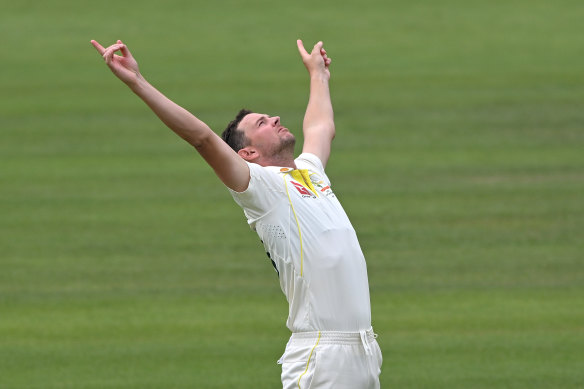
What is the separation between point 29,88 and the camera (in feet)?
61.9

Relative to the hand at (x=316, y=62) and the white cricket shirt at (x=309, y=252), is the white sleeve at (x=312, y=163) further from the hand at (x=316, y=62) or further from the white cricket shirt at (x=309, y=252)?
the hand at (x=316, y=62)

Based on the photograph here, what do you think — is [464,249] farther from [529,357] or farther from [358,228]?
[529,357]

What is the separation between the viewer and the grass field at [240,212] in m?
9.48

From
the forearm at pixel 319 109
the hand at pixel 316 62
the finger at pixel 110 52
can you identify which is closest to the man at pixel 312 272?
the finger at pixel 110 52

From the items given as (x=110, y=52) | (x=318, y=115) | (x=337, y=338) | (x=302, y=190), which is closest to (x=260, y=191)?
(x=302, y=190)

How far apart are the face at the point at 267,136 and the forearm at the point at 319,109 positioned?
0.77m

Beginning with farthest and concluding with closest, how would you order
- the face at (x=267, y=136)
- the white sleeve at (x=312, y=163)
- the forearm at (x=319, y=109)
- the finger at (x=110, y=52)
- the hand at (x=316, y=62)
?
the hand at (x=316, y=62)
the forearm at (x=319, y=109)
the white sleeve at (x=312, y=163)
the face at (x=267, y=136)
the finger at (x=110, y=52)

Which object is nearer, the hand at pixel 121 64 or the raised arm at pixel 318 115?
the hand at pixel 121 64

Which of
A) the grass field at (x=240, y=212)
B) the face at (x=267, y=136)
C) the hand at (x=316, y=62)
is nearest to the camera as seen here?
the face at (x=267, y=136)

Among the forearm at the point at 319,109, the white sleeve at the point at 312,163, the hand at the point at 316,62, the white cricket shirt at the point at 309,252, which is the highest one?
the hand at the point at 316,62

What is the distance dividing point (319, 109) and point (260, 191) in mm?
1251

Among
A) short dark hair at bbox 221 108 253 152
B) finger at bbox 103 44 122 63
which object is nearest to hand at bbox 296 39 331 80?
short dark hair at bbox 221 108 253 152

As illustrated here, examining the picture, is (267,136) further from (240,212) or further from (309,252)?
(240,212)

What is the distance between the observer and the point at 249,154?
18.9 feet
